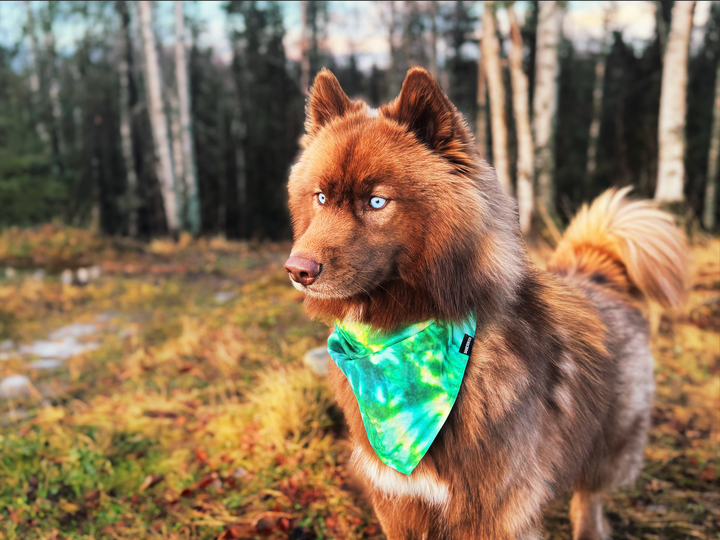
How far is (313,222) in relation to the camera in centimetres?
178

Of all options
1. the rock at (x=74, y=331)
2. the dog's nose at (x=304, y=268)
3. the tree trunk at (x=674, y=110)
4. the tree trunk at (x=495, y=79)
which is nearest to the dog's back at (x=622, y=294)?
the dog's nose at (x=304, y=268)

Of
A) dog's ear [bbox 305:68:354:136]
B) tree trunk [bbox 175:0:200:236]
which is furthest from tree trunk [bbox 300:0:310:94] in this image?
dog's ear [bbox 305:68:354:136]

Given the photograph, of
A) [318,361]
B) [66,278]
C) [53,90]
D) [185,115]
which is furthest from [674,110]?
[53,90]

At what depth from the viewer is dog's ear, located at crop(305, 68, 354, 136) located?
195cm

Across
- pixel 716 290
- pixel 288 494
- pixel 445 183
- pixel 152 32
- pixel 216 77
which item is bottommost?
pixel 288 494

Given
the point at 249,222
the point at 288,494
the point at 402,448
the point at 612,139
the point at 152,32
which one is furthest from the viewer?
the point at 249,222

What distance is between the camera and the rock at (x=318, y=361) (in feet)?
12.5

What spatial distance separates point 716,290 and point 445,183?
4775mm

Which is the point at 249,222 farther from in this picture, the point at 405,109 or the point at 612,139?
the point at 405,109

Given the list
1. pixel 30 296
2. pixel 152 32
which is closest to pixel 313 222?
pixel 30 296

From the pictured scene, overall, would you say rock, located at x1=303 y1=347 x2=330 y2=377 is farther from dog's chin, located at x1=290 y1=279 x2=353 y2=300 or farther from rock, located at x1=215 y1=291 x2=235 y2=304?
rock, located at x1=215 y1=291 x2=235 y2=304

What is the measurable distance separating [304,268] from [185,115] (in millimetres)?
13329

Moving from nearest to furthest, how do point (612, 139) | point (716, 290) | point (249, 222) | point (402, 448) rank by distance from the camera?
1. point (402, 448)
2. point (716, 290)
3. point (612, 139)
4. point (249, 222)

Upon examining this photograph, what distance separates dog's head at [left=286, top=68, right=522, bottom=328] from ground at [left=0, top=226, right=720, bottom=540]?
1466 mm
